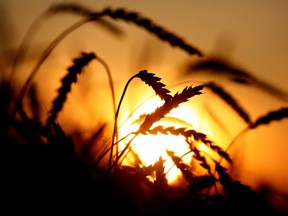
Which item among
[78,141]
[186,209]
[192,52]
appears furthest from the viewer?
[78,141]

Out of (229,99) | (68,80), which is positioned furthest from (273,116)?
(68,80)

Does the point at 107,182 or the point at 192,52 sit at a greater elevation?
the point at 192,52

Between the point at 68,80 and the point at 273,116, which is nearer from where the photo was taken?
the point at 68,80

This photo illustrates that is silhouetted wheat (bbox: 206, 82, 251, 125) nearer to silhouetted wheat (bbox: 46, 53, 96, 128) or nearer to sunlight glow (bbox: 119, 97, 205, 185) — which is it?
sunlight glow (bbox: 119, 97, 205, 185)

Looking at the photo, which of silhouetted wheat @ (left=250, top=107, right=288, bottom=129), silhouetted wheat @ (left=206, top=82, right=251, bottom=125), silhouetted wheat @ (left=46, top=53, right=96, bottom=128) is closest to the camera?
silhouetted wheat @ (left=46, top=53, right=96, bottom=128)

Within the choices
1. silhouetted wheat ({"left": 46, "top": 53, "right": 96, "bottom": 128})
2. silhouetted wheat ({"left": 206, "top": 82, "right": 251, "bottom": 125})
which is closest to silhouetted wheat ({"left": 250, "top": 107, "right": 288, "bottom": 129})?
silhouetted wheat ({"left": 206, "top": 82, "right": 251, "bottom": 125})

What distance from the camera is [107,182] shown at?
1065 millimetres

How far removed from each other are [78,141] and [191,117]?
0.91 m

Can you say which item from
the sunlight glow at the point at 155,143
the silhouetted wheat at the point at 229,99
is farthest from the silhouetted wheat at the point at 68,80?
the silhouetted wheat at the point at 229,99

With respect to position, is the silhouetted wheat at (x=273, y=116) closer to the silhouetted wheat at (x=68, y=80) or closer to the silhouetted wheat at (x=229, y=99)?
the silhouetted wheat at (x=229, y=99)

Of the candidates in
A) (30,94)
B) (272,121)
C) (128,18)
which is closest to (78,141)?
(30,94)

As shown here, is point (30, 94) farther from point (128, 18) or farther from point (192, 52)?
point (192, 52)

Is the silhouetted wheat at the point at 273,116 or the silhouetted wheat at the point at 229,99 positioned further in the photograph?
the silhouetted wheat at the point at 229,99

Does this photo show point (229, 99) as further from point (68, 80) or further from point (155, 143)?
point (68, 80)
